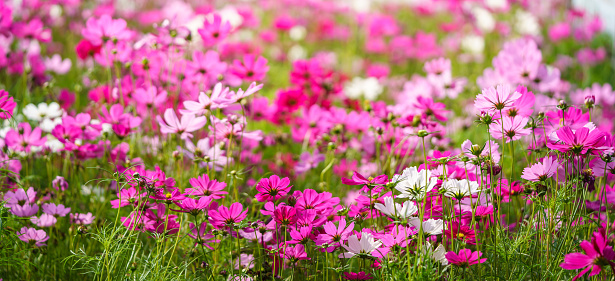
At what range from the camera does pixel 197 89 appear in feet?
6.31

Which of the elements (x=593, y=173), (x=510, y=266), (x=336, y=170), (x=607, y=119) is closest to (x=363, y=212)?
(x=510, y=266)

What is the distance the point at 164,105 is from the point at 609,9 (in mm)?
3617

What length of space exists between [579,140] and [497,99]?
17 centimetres

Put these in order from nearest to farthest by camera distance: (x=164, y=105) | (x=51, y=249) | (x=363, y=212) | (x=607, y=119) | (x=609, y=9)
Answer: (x=363, y=212)
(x=51, y=249)
(x=164, y=105)
(x=607, y=119)
(x=609, y=9)

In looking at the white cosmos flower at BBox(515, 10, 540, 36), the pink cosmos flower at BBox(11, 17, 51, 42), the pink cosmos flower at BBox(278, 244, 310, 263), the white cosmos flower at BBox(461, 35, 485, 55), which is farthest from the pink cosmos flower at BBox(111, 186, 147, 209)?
the white cosmos flower at BBox(515, 10, 540, 36)

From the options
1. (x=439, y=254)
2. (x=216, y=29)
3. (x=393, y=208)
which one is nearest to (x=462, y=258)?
(x=439, y=254)

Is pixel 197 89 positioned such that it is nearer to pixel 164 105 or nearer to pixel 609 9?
pixel 164 105

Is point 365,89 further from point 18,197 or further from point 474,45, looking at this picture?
point 18,197

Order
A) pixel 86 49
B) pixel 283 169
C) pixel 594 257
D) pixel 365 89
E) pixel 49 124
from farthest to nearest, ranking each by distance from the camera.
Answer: pixel 365 89, pixel 86 49, pixel 283 169, pixel 49 124, pixel 594 257

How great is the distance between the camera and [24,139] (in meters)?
1.56

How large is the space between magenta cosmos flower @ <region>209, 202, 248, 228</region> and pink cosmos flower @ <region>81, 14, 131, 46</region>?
0.91m

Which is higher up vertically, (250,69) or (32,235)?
(250,69)

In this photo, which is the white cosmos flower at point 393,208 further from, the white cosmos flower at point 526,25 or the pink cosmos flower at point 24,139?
the white cosmos flower at point 526,25

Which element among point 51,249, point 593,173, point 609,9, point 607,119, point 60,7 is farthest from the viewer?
point 609,9
